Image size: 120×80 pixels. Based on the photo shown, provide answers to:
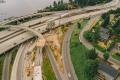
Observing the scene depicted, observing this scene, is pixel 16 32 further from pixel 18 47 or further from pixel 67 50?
pixel 67 50

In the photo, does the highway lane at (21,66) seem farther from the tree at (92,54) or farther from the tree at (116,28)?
the tree at (116,28)

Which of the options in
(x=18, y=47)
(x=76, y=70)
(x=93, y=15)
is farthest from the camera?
(x=93, y=15)

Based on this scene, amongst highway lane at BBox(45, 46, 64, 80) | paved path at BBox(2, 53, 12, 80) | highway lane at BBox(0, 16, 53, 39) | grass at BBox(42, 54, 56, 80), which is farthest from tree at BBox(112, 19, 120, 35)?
paved path at BBox(2, 53, 12, 80)

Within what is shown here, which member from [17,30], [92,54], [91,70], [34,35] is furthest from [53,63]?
[17,30]

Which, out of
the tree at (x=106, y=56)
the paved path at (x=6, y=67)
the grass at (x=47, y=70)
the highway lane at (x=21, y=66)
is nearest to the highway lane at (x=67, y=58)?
the grass at (x=47, y=70)

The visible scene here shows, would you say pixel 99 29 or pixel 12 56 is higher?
pixel 99 29

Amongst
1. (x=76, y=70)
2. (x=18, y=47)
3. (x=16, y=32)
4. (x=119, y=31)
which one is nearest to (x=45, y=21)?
(x=16, y=32)

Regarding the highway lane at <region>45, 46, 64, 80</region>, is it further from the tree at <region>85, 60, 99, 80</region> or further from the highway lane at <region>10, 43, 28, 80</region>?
the highway lane at <region>10, 43, 28, 80</region>
